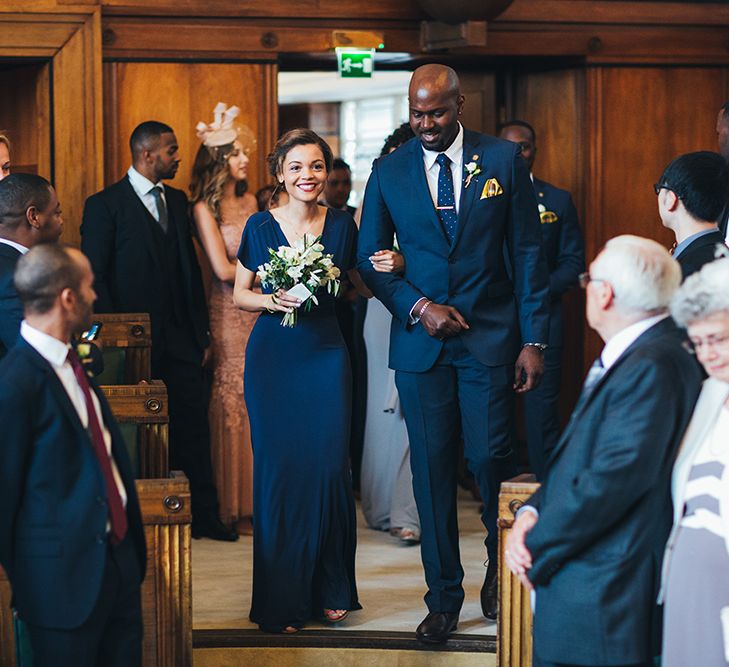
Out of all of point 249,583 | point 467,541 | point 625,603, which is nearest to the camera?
point 625,603

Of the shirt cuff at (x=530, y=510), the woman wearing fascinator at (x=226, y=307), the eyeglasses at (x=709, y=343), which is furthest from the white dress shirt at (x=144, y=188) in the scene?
the eyeglasses at (x=709, y=343)

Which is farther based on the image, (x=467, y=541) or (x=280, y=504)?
(x=467, y=541)

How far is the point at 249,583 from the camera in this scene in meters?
5.58

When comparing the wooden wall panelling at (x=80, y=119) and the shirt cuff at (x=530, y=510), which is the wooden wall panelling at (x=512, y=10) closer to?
the wooden wall panelling at (x=80, y=119)

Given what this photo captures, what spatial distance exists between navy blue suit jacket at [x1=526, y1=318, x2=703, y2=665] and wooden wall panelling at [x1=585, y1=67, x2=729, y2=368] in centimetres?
464

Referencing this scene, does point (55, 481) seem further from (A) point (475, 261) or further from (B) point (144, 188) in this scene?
(B) point (144, 188)

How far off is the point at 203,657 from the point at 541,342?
1657 mm

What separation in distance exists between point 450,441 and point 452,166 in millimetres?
998

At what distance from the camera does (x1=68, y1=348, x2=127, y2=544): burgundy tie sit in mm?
3291

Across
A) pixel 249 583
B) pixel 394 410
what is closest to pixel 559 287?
pixel 394 410

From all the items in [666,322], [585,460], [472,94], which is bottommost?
[585,460]

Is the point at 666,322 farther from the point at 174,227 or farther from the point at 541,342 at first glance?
the point at 174,227

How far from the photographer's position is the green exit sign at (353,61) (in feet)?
23.6

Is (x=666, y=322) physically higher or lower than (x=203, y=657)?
higher
